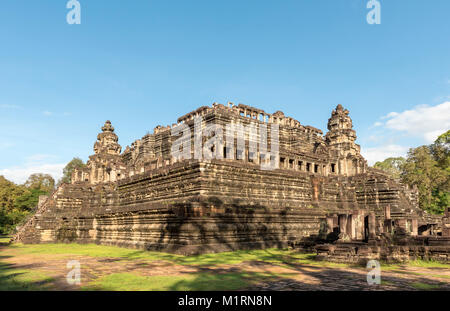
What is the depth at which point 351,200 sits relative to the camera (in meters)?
33.0

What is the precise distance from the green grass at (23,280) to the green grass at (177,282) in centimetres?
129

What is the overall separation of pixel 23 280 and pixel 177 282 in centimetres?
427

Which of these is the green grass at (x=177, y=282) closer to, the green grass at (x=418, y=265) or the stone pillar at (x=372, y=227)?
the green grass at (x=418, y=265)

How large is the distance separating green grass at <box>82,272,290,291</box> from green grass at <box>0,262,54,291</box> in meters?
1.29

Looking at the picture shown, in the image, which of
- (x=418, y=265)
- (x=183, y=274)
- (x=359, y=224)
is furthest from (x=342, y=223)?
(x=183, y=274)

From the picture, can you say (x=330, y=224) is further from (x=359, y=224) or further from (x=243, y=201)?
(x=243, y=201)

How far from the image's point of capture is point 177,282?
28.1 feet

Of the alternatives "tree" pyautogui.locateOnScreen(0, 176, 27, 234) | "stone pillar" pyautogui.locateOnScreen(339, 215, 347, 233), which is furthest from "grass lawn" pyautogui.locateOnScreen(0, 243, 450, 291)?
"tree" pyautogui.locateOnScreen(0, 176, 27, 234)

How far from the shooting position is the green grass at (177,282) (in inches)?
308

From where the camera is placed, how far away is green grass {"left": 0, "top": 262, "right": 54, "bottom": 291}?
8.07 metres

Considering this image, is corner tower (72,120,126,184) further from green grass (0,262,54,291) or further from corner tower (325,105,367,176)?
green grass (0,262,54,291)

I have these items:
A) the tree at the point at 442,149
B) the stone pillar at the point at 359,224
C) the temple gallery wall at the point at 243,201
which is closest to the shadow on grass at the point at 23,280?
the temple gallery wall at the point at 243,201
